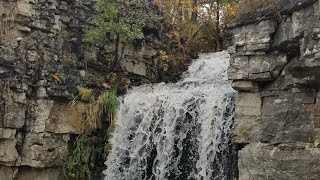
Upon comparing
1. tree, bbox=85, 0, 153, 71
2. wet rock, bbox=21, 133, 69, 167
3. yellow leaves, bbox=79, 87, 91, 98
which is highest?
tree, bbox=85, 0, 153, 71

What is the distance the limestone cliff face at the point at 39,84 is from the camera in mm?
10086

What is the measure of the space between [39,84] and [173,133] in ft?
11.3

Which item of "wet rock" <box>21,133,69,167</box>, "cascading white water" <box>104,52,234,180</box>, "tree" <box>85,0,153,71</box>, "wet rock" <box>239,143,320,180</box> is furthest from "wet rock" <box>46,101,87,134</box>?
"wet rock" <box>239,143,320,180</box>

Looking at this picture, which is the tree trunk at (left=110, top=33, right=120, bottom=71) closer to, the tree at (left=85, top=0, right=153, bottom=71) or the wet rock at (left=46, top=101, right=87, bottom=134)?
the tree at (left=85, top=0, right=153, bottom=71)

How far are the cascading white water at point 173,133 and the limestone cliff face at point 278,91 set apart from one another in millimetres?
851

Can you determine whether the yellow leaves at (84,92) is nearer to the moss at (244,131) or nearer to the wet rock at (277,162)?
the moss at (244,131)

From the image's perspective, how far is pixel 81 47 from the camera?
12070 mm

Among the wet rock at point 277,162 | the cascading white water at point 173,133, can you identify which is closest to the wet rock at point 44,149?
the cascading white water at point 173,133

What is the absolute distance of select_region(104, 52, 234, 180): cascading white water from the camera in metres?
9.22

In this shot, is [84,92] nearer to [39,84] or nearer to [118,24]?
[39,84]

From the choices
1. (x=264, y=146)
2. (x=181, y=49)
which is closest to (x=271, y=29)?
(x=264, y=146)

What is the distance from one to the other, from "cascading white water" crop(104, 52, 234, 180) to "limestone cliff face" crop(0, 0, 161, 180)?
3.19 ft

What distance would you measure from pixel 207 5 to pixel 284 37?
30.6 ft

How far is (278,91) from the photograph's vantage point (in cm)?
820
